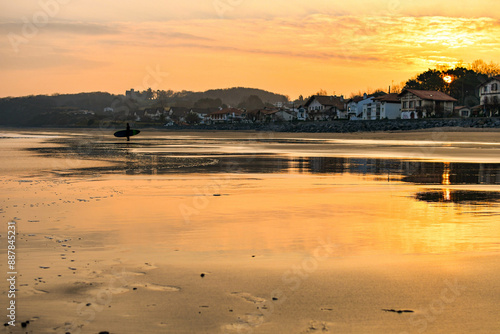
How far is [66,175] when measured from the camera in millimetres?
22844

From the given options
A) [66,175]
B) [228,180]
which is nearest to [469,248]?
[228,180]

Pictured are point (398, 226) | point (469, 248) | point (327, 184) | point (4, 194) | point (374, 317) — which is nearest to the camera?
point (374, 317)

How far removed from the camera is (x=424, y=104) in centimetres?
10694

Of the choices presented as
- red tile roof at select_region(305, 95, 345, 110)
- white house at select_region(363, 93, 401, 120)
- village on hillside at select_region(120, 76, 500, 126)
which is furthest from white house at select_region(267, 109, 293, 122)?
white house at select_region(363, 93, 401, 120)

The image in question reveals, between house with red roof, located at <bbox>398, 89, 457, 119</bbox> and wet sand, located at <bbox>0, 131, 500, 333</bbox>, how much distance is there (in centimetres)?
9414

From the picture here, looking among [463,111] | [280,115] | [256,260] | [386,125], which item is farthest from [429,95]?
[256,260]

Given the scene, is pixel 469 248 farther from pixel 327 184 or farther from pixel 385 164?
pixel 385 164

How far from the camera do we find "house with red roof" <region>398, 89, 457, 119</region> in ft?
347

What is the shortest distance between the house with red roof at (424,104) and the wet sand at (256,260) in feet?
309

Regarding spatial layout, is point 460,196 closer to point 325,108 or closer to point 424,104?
point 424,104

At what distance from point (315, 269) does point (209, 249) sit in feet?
7.14

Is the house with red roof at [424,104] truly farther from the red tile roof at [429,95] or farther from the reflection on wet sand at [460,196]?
the reflection on wet sand at [460,196]

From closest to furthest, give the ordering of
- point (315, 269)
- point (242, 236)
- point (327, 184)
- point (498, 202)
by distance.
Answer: point (315, 269) → point (242, 236) → point (498, 202) → point (327, 184)

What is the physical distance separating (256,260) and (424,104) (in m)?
107
